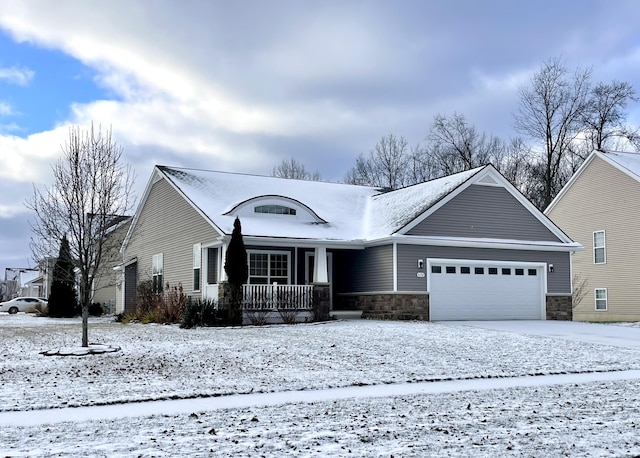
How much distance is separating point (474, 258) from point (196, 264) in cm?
974

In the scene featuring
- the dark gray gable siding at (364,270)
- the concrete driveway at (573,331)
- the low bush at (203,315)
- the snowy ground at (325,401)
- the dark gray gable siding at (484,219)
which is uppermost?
the dark gray gable siding at (484,219)

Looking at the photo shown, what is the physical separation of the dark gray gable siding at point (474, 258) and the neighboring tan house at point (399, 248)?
4 centimetres

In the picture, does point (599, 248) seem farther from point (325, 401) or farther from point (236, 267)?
point (325, 401)

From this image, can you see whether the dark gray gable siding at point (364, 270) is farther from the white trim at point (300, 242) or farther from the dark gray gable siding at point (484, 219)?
the dark gray gable siding at point (484, 219)

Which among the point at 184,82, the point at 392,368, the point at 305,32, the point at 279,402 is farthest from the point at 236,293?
the point at 279,402

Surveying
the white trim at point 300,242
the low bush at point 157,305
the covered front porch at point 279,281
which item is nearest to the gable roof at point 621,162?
the white trim at point 300,242

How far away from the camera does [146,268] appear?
3008 cm

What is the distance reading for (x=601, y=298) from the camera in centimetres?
3111

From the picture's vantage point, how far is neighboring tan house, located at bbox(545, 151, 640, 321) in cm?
2922

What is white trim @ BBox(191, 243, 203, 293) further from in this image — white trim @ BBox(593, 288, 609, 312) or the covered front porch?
white trim @ BBox(593, 288, 609, 312)

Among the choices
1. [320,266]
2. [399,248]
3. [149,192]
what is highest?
[149,192]

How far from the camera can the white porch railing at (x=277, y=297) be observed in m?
21.7

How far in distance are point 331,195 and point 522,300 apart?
870 cm

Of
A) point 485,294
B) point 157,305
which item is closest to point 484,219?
point 485,294
